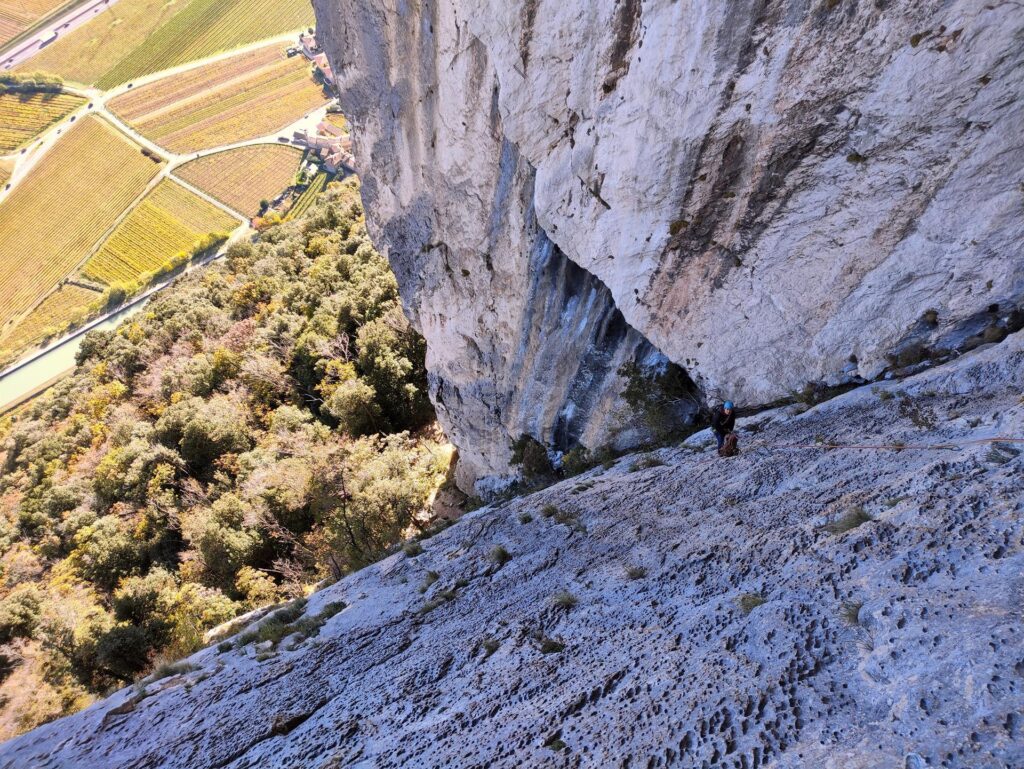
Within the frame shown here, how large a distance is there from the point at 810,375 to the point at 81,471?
47.2m

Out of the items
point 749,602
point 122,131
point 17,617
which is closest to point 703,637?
point 749,602

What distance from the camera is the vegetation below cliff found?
23.4 metres

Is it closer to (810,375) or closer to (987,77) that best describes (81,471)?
(810,375)

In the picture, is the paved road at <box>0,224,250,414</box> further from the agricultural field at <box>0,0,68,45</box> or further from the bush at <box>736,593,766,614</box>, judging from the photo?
the agricultural field at <box>0,0,68,45</box>

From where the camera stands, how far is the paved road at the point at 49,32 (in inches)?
4186

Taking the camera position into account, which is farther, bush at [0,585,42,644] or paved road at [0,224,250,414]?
paved road at [0,224,250,414]

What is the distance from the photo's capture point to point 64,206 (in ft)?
291

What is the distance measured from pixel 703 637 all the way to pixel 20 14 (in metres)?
165

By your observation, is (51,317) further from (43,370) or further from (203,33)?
(203,33)

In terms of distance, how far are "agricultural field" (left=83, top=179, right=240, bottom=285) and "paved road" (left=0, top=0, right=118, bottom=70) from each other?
5145 centimetres

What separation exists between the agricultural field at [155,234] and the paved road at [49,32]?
51.5 meters

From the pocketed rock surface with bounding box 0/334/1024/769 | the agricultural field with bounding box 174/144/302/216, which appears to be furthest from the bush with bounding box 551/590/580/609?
the agricultural field with bounding box 174/144/302/216

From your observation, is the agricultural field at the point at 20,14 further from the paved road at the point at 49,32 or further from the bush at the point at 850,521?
the bush at the point at 850,521

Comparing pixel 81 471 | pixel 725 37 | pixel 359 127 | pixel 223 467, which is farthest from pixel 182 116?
pixel 725 37
